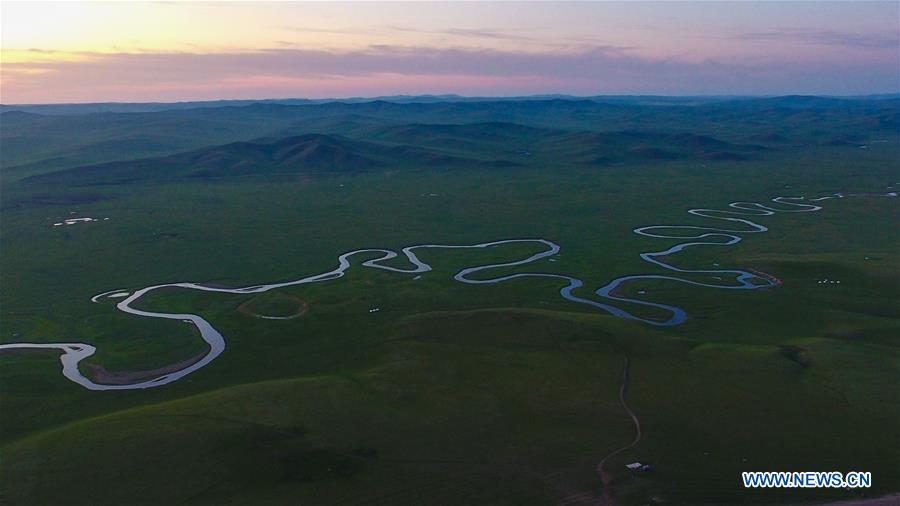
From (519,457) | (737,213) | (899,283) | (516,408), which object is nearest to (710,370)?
(516,408)

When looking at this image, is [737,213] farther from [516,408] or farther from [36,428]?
[36,428]

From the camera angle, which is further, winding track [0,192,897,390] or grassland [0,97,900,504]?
winding track [0,192,897,390]

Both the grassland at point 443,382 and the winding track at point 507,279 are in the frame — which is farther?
the winding track at point 507,279

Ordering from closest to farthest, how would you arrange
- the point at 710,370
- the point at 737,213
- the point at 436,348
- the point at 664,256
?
the point at 710,370
the point at 436,348
the point at 664,256
the point at 737,213
